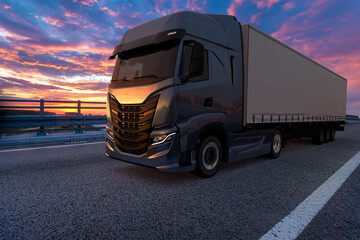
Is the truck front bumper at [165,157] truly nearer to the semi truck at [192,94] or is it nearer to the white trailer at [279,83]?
the semi truck at [192,94]

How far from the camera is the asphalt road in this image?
2.37m

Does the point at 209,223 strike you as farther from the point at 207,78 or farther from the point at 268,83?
the point at 268,83

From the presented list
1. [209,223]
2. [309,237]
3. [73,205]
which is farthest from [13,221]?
[309,237]

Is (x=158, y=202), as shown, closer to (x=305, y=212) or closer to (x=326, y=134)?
(x=305, y=212)

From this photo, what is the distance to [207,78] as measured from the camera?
4.27 metres

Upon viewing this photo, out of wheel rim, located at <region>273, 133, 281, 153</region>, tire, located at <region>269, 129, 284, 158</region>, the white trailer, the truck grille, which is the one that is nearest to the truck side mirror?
the truck grille

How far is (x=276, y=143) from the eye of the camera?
6.62 metres

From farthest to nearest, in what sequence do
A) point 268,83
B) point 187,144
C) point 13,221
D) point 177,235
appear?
point 268,83 → point 187,144 → point 13,221 → point 177,235

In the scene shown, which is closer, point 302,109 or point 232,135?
point 232,135

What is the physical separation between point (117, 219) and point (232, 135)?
307 cm

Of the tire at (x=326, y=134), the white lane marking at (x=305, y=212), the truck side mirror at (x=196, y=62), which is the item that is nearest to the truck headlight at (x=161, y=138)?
the truck side mirror at (x=196, y=62)

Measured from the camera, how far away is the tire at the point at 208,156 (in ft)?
13.8

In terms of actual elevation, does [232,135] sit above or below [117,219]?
above

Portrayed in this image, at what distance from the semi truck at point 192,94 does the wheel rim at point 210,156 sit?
20 millimetres
